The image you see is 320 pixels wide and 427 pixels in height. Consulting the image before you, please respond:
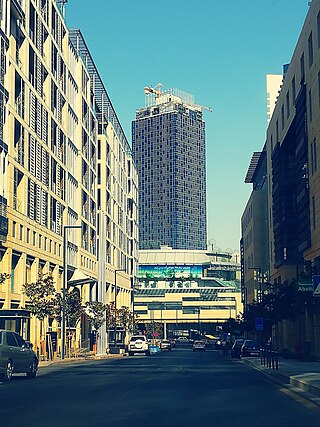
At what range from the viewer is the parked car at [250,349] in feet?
186

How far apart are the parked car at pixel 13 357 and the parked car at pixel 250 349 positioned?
29.3 metres

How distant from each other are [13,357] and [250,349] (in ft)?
106

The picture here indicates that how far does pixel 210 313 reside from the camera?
174m

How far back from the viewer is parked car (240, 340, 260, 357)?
56.8 metres

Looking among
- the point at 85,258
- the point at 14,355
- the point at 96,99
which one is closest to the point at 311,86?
the point at 14,355

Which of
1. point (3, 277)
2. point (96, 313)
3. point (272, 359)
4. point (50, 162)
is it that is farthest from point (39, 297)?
point (96, 313)

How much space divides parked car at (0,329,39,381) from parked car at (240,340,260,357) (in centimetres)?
2930

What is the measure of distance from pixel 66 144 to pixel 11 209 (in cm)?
2241

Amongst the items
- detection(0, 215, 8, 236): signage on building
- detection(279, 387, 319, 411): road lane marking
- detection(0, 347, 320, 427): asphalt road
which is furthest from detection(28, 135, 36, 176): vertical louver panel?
detection(279, 387, 319, 411): road lane marking

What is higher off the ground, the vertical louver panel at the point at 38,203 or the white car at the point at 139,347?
the vertical louver panel at the point at 38,203

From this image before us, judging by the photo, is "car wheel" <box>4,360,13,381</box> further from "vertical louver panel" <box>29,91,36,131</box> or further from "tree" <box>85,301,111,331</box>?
"tree" <box>85,301,111,331</box>

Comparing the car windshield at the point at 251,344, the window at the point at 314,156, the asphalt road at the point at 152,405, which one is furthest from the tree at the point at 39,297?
the asphalt road at the point at 152,405

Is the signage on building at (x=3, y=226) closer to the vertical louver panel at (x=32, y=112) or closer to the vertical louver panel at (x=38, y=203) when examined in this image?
the vertical louver panel at (x=38, y=203)

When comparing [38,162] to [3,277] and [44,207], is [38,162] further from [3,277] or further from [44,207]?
[3,277]
